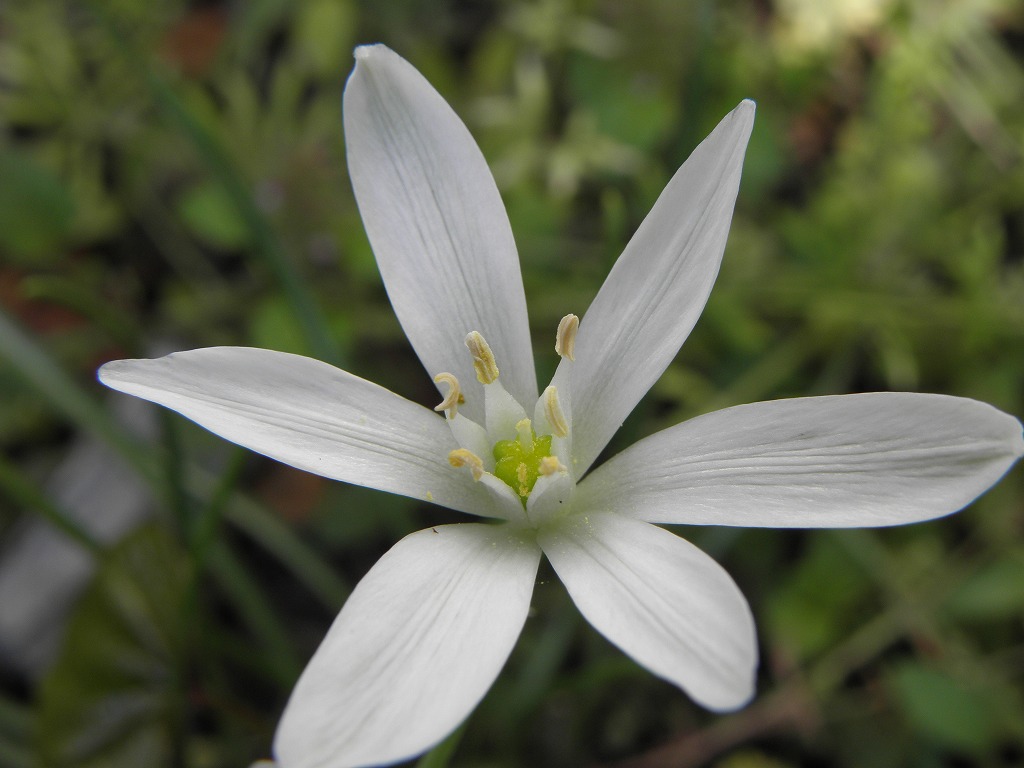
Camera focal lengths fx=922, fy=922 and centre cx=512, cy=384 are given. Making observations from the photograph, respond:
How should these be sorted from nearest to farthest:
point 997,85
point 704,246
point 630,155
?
point 704,246 → point 630,155 → point 997,85

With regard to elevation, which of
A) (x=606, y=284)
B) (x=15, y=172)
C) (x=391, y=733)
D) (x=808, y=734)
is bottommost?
(x=808, y=734)

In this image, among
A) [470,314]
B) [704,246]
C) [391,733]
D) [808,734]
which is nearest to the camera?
[391,733]

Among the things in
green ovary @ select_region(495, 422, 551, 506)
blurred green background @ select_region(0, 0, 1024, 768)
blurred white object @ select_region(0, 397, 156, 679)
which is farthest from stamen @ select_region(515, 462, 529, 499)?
blurred white object @ select_region(0, 397, 156, 679)

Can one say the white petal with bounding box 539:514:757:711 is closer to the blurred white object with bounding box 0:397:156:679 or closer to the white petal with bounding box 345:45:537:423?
the white petal with bounding box 345:45:537:423

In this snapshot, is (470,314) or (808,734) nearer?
(470,314)

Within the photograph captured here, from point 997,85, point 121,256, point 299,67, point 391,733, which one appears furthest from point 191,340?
point 997,85

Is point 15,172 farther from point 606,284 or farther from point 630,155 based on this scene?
point 606,284

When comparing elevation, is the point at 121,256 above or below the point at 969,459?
below
